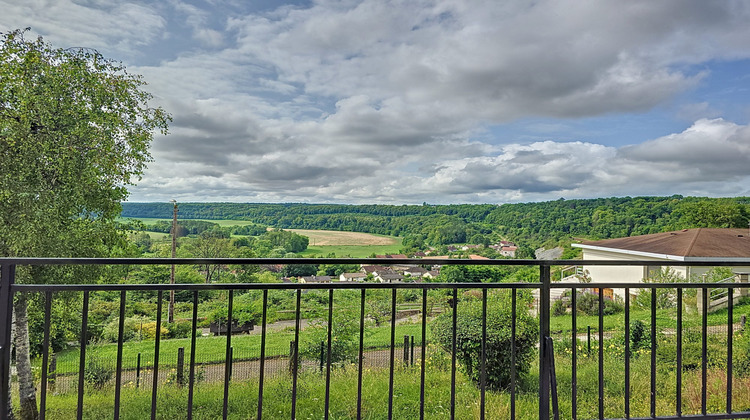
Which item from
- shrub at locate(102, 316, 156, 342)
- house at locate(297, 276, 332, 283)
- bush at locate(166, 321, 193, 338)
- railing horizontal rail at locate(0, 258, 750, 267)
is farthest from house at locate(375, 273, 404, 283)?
shrub at locate(102, 316, 156, 342)

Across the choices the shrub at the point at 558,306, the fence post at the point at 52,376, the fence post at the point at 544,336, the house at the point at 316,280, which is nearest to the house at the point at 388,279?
the house at the point at 316,280

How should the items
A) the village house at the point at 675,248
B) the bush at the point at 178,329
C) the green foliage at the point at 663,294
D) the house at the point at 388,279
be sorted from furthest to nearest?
the village house at the point at 675,248 < the bush at the point at 178,329 < the green foliage at the point at 663,294 < the house at the point at 388,279

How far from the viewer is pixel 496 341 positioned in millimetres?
4422

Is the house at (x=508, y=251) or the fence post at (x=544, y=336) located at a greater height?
the fence post at (x=544, y=336)

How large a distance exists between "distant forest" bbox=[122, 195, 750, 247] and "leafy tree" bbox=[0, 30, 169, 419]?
13.0ft

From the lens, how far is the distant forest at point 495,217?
12.9 meters

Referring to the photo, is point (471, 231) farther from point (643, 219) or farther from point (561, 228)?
point (643, 219)

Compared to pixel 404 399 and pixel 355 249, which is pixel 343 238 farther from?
pixel 404 399

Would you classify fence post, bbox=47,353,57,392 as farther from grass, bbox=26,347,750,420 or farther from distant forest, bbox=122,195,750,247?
distant forest, bbox=122,195,750,247

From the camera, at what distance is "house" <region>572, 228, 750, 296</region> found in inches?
460

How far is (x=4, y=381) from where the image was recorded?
142 cm

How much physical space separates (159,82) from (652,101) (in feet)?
43.5

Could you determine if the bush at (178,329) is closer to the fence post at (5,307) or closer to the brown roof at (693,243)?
the fence post at (5,307)

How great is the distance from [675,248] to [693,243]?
0.62m
